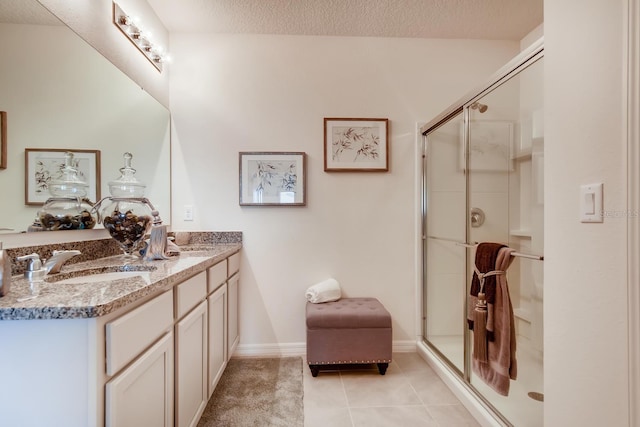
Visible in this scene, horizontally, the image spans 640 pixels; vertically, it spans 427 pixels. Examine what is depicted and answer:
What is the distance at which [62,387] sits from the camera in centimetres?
73

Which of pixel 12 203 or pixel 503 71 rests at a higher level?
pixel 503 71

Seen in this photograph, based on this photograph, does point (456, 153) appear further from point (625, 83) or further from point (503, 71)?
point (625, 83)

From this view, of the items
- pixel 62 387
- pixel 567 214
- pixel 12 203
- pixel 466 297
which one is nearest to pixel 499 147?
pixel 466 297

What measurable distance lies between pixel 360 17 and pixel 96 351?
2469 millimetres

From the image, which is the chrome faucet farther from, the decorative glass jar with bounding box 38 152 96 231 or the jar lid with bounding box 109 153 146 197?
the jar lid with bounding box 109 153 146 197

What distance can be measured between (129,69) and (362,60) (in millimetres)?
1690

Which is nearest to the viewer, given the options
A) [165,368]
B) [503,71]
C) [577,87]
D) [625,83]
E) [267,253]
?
[625,83]

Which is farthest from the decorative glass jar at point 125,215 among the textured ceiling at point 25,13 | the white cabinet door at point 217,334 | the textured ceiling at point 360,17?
the textured ceiling at point 360,17

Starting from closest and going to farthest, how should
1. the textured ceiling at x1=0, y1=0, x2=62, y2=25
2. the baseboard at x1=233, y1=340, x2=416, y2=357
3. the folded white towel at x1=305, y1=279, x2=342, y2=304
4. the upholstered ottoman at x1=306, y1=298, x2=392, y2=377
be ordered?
1. the textured ceiling at x1=0, y1=0, x2=62, y2=25
2. the upholstered ottoman at x1=306, y1=298, x2=392, y2=377
3. the folded white towel at x1=305, y1=279, x2=342, y2=304
4. the baseboard at x1=233, y1=340, x2=416, y2=357

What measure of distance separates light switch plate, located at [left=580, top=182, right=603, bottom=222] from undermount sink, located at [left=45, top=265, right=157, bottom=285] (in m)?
1.39

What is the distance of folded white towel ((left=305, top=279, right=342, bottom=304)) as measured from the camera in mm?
2178

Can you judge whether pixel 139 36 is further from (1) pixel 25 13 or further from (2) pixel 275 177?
(2) pixel 275 177

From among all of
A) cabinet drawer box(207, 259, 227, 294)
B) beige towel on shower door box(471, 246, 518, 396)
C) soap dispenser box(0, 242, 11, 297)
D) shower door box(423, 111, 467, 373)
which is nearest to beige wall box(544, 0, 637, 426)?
beige towel on shower door box(471, 246, 518, 396)

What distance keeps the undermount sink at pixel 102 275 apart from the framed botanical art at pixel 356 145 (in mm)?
1496
